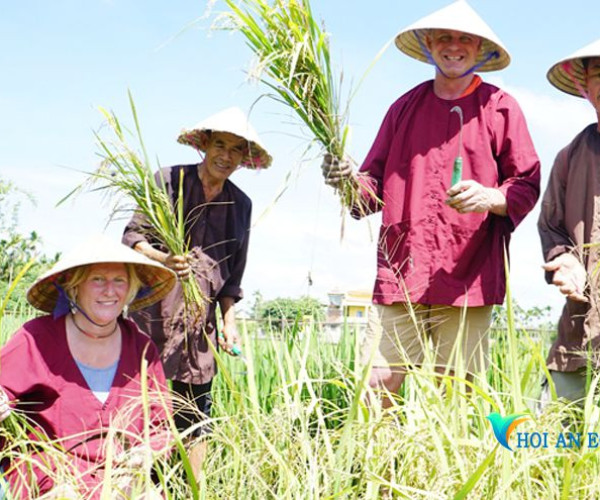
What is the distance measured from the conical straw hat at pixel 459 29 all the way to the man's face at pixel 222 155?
786mm

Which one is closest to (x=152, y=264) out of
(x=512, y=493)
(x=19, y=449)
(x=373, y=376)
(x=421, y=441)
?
(x=19, y=449)

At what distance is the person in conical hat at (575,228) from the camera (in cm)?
261

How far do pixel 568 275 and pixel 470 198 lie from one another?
1.33ft

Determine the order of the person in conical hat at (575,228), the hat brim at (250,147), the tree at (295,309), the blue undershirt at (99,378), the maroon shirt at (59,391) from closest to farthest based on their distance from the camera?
the maroon shirt at (59,391), the blue undershirt at (99,378), the person in conical hat at (575,228), the tree at (295,309), the hat brim at (250,147)

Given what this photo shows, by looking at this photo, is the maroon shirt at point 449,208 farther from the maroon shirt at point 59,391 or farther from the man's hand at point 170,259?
the maroon shirt at point 59,391

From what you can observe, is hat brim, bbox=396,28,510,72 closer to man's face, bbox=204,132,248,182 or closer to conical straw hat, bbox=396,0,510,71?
conical straw hat, bbox=396,0,510,71

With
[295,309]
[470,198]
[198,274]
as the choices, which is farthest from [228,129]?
[470,198]

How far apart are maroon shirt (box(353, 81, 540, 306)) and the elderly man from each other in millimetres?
706

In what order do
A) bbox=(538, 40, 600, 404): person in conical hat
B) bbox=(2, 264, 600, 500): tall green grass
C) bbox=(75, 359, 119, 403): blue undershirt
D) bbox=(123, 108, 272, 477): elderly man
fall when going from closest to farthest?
bbox=(2, 264, 600, 500): tall green grass < bbox=(75, 359, 119, 403): blue undershirt < bbox=(538, 40, 600, 404): person in conical hat < bbox=(123, 108, 272, 477): elderly man

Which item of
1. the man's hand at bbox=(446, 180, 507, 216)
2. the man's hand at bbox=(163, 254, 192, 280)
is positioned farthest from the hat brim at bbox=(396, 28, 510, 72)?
the man's hand at bbox=(163, 254, 192, 280)

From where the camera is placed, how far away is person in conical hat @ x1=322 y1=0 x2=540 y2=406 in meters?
2.75

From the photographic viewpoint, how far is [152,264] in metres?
2.64

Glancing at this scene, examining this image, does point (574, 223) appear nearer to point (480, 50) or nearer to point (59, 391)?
point (480, 50)

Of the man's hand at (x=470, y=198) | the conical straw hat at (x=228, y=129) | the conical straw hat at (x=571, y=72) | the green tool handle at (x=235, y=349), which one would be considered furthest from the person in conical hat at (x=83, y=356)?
the conical straw hat at (x=571, y=72)
